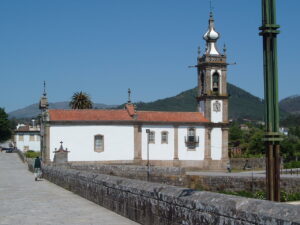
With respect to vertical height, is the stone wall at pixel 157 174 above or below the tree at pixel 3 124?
below

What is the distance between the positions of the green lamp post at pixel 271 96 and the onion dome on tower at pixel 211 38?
47.0 meters

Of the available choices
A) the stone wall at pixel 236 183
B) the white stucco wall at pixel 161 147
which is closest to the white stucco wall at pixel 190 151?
the white stucco wall at pixel 161 147

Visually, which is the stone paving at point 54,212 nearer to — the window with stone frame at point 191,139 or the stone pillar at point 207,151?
the window with stone frame at point 191,139

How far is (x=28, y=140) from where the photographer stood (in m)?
109

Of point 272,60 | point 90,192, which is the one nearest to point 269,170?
point 272,60

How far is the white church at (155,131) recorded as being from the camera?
45.7 m

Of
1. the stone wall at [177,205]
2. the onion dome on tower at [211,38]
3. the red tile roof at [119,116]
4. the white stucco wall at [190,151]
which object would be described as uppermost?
the onion dome on tower at [211,38]

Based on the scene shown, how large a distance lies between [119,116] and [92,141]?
3.43 m

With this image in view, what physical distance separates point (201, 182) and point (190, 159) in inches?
475

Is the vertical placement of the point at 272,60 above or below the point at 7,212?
above

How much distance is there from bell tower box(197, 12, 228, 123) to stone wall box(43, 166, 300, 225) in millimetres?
38538

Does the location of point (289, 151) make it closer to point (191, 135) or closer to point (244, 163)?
point (244, 163)

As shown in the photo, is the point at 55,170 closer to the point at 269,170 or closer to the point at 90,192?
the point at 90,192

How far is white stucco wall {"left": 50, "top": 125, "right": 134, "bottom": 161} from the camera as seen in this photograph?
149 feet
